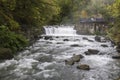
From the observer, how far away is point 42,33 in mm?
34188

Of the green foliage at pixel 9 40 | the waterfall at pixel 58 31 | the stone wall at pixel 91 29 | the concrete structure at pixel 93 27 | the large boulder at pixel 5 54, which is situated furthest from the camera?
the concrete structure at pixel 93 27


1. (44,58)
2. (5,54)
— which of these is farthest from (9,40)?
(44,58)

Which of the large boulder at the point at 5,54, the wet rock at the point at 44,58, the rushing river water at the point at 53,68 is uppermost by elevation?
the large boulder at the point at 5,54

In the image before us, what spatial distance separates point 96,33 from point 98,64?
21.1 meters

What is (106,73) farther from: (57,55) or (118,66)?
(57,55)

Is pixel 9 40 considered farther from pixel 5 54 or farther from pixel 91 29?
pixel 91 29

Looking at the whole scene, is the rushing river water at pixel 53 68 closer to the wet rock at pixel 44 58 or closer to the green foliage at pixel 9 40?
the wet rock at pixel 44 58

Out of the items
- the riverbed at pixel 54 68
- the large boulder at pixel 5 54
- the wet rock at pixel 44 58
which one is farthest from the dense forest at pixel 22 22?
the wet rock at pixel 44 58

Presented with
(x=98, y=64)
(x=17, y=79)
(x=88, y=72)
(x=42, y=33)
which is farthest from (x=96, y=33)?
(x=17, y=79)

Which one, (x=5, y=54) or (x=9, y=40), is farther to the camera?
(x=9, y=40)

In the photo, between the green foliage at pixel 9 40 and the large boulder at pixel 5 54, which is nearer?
the large boulder at pixel 5 54

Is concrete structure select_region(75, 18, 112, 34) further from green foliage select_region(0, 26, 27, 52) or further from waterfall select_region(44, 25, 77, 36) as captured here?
green foliage select_region(0, 26, 27, 52)

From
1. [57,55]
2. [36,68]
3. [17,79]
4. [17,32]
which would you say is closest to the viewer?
[17,79]

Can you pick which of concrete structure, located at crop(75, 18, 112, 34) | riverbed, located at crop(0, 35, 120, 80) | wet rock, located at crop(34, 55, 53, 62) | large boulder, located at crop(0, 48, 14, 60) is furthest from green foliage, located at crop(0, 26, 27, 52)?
concrete structure, located at crop(75, 18, 112, 34)
